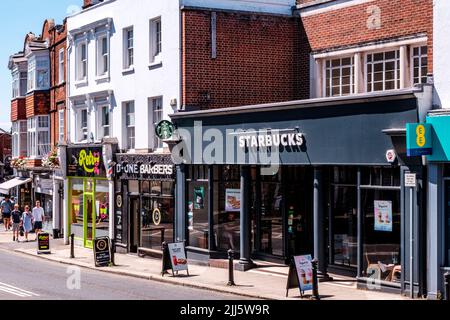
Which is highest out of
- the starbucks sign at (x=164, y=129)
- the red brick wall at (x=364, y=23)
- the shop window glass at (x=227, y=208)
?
the red brick wall at (x=364, y=23)

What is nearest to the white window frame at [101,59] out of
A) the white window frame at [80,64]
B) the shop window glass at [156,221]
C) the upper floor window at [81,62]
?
the white window frame at [80,64]

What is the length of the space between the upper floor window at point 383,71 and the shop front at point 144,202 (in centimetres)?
751

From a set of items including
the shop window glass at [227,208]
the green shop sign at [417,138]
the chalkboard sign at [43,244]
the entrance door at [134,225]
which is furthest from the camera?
the chalkboard sign at [43,244]

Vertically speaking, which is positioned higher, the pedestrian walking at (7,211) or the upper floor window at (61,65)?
the upper floor window at (61,65)

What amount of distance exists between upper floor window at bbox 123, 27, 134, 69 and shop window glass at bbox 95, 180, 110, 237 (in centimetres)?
515

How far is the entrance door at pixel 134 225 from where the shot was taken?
30.7 m

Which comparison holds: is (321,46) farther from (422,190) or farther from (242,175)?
(422,190)

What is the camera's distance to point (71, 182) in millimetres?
36281

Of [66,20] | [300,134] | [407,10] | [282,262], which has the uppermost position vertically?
[66,20]

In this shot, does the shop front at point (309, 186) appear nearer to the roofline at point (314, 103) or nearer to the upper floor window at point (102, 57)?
the roofline at point (314, 103)

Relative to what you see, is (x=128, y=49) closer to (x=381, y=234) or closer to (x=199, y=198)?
(x=199, y=198)

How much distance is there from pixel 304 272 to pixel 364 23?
951 centimetres

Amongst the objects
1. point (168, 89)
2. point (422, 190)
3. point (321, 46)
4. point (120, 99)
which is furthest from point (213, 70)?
point (422, 190)

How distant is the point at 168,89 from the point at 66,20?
1199 centimetres
